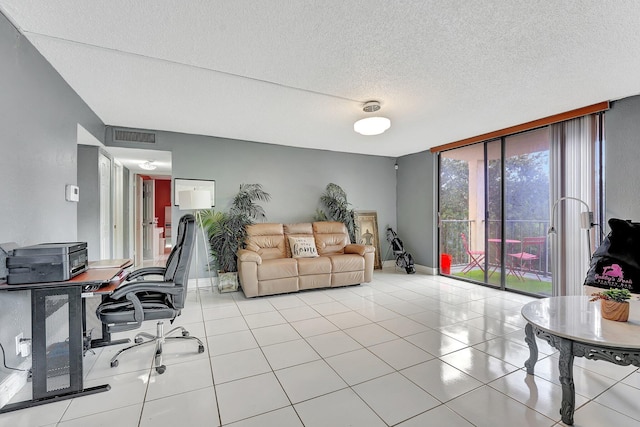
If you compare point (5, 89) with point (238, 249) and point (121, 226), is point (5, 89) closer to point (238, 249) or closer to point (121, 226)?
point (238, 249)

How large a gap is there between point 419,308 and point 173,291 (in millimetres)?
2847

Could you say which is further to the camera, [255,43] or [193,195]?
[193,195]

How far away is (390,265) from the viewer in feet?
20.9

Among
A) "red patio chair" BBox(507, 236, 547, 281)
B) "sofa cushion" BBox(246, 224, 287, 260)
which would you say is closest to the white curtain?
"red patio chair" BBox(507, 236, 547, 281)

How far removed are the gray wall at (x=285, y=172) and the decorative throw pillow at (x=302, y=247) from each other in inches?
26.9

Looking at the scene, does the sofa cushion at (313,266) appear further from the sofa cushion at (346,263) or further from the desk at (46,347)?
the desk at (46,347)

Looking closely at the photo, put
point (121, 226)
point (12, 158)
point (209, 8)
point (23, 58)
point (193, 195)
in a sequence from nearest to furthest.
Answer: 1. point (209, 8)
2. point (12, 158)
3. point (23, 58)
4. point (193, 195)
5. point (121, 226)

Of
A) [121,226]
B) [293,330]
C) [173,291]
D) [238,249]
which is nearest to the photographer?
[173,291]

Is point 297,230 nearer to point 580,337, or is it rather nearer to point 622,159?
point 580,337

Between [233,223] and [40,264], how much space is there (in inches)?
108

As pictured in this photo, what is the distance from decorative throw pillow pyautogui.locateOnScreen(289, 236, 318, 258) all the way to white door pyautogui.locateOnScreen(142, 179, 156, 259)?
4742 mm

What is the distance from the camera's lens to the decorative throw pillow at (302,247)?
186 inches

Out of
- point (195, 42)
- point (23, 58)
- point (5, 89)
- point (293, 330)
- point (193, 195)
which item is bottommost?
point (293, 330)

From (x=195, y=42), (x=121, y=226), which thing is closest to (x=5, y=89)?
(x=195, y=42)
